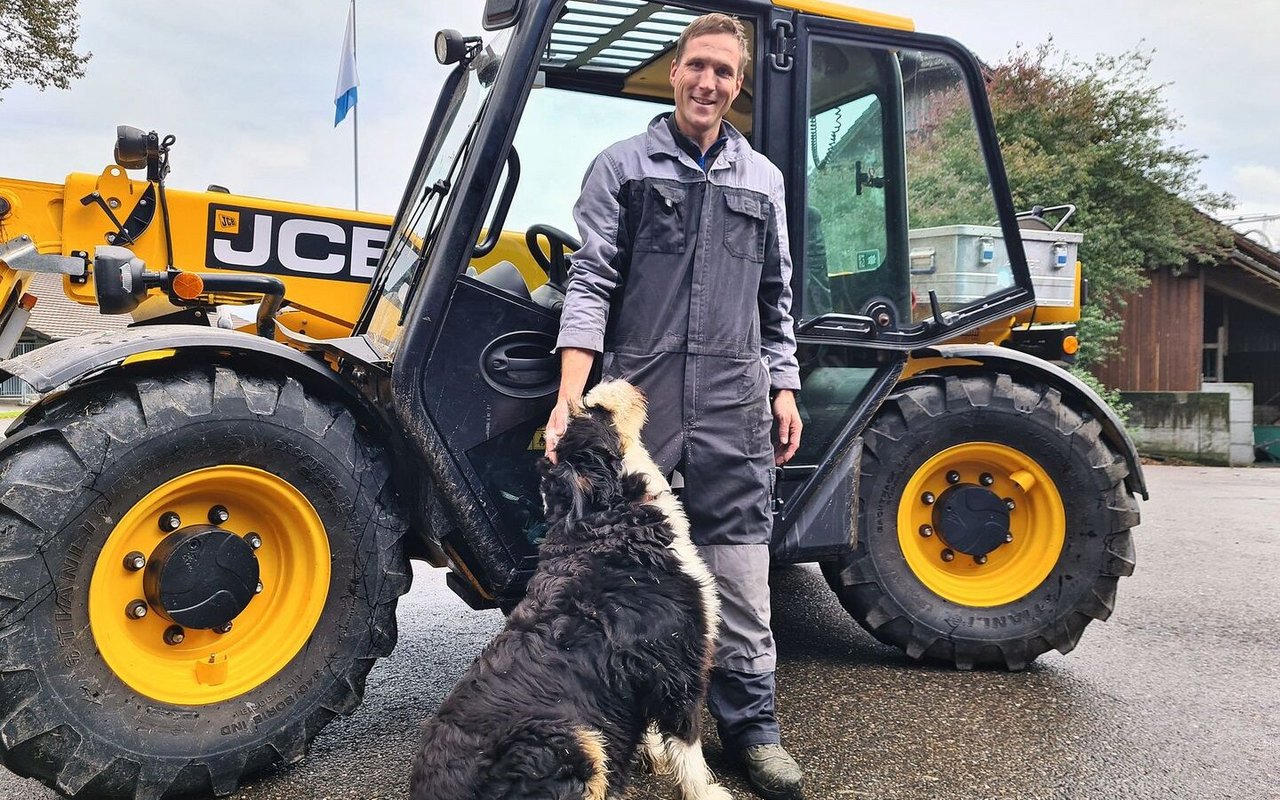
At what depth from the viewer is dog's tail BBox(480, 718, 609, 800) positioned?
1865mm

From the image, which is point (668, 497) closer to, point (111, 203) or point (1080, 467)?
point (1080, 467)

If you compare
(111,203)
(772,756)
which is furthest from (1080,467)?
(111,203)

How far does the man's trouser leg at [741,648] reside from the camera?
2.70 metres

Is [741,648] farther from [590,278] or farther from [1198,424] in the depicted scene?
[1198,424]

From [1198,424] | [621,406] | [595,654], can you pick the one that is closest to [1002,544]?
[621,406]

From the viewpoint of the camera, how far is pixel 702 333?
2.61 meters

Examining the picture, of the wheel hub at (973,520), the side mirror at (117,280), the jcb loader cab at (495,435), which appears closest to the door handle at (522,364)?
the jcb loader cab at (495,435)

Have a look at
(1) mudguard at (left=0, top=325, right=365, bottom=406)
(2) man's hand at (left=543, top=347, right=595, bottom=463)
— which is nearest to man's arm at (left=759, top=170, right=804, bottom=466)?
(2) man's hand at (left=543, top=347, right=595, bottom=463)

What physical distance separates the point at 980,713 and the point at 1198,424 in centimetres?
1387

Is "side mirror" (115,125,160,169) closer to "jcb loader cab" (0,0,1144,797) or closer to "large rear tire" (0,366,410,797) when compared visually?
"jcb loader cab" (0,0,1144,797)

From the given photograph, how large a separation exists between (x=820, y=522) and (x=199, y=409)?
7.20 feet

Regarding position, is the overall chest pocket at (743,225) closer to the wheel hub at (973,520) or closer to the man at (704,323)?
the man at (704,323)

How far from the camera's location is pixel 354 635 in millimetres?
2635

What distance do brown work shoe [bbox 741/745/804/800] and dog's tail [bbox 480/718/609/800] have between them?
72 cm
